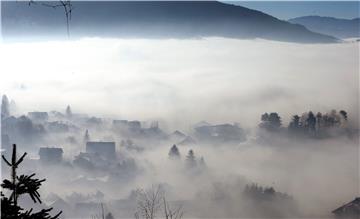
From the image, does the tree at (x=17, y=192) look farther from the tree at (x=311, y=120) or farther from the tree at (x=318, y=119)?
the tree at (x=311, y=120)

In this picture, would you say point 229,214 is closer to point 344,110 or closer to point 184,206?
point 184,206

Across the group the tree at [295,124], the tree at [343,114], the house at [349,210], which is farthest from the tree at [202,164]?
the house at [349,210]

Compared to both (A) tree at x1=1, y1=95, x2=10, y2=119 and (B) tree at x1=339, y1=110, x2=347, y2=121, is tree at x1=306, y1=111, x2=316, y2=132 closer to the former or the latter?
(B) tree at x1=339, y1=110, x2=347, y2=121

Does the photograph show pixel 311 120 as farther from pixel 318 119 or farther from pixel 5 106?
pixel 5 106

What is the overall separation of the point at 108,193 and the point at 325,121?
6800 centimetres

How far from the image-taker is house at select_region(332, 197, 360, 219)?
136000mm

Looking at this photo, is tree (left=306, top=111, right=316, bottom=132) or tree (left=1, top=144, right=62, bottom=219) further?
tree (left=306, top=111, right=316, bottom=132)

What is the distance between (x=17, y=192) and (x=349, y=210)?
14526 centimetres

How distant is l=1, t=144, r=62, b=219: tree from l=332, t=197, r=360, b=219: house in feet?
445

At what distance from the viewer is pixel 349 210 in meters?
142

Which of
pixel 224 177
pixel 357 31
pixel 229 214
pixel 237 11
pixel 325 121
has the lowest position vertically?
pixel 229 214

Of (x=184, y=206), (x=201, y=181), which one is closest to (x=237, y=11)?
(x=201, y=181)

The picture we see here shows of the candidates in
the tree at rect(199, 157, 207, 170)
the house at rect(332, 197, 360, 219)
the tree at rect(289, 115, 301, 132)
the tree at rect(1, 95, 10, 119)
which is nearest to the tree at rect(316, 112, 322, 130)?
the tree at rect(289, 115, 301, 132)

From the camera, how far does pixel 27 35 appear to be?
7352 inches
